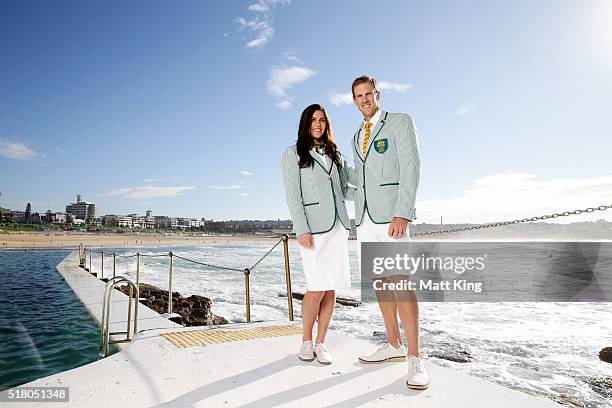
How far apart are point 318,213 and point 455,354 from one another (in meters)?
4.86

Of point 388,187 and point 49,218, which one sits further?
point 49,218

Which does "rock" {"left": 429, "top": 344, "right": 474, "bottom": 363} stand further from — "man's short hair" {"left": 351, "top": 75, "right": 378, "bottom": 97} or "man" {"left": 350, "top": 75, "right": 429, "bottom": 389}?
"man's short hair" {"left": 351, "top": 75, "right": 378, "bottom": 97}

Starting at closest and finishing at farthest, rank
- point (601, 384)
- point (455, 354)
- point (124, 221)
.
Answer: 1. point (601, 384)
2. point (455, 354)
3. point (124, 221)

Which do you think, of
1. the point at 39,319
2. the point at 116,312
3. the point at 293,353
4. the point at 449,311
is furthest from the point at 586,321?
the point at 39,319

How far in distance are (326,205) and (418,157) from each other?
69 centimetres

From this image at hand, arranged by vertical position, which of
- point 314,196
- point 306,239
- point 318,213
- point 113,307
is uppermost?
point 314,196

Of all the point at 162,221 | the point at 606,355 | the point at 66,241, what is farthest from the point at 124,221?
the point at 606,355

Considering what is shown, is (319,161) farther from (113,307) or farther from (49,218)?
(49,218)

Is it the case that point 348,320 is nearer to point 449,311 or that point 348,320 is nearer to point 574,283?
point 449,311

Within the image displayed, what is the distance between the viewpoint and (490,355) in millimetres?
6320

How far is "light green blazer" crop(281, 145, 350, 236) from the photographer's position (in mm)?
2686

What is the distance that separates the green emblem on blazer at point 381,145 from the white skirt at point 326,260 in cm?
60

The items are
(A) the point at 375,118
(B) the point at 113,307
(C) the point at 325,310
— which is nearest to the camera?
(A) the point at 375,118

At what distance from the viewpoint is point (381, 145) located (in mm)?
2492
